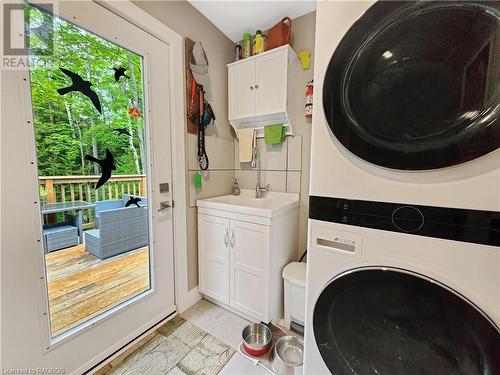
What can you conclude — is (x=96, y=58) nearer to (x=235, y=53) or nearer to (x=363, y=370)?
(x=235, y=53)

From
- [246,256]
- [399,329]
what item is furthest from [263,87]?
[399,329]

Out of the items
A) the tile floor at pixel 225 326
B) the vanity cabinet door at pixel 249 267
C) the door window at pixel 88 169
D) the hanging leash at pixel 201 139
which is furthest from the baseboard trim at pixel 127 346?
the hanging leash at pixel 201 139

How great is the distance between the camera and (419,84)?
554 mm

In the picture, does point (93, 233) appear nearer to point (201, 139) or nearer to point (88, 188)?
point (88, 188)

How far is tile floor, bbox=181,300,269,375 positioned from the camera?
1175 millimetres

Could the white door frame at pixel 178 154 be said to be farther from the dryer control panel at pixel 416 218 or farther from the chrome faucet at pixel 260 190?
the dryer control panel at pixel 416 218

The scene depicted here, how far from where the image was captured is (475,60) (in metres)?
0.50

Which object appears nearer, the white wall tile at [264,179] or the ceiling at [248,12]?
the ceiling at [248,12]

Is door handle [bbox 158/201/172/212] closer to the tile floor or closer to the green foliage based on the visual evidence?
the green foliage

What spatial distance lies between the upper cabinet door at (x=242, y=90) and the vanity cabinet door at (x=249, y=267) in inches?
38.9

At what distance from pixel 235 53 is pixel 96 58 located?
1193mm

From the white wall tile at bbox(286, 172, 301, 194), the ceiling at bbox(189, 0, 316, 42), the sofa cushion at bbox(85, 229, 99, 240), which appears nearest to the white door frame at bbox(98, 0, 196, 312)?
the ceiling at bbox(189, 0, 316, 42)

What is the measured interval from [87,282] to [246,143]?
1516mm

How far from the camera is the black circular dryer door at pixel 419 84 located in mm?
493
